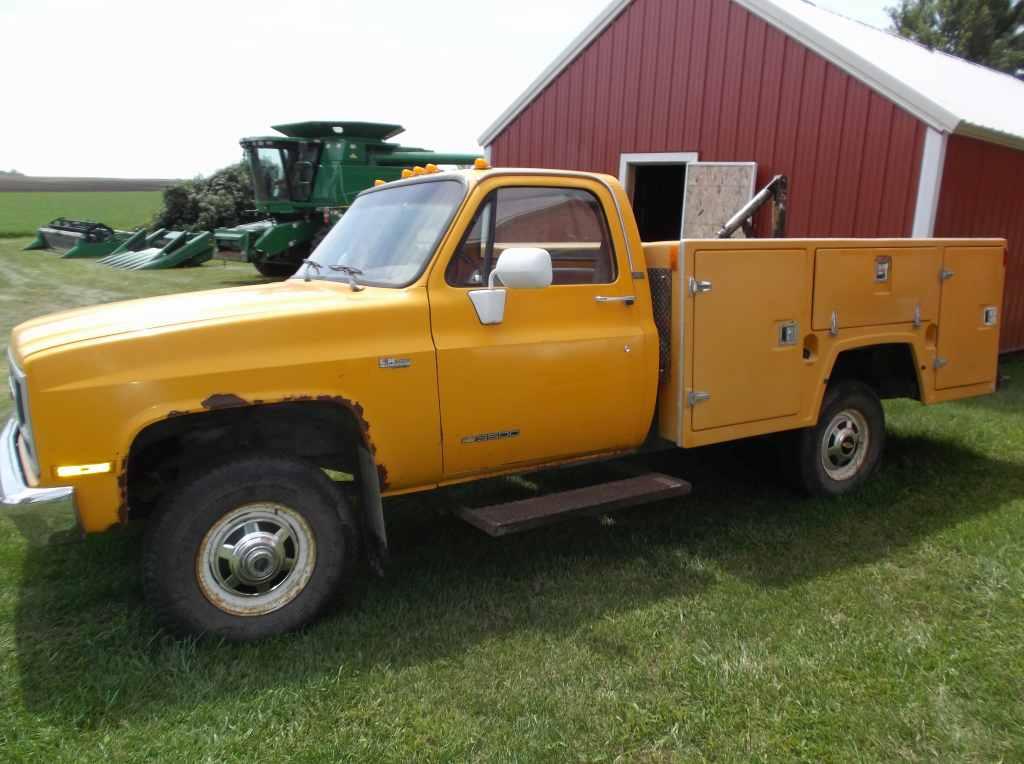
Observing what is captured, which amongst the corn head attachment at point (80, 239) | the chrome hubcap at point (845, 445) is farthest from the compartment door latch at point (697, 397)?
the corn head attachment at point (80, 239)

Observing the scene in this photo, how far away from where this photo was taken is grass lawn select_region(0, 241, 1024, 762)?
9.69ft

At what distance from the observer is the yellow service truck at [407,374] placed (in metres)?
3.27

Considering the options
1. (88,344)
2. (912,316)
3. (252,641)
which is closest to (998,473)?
(912,316)

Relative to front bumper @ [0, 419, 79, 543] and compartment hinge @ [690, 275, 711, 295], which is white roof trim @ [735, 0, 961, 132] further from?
front bumper @ [0, 419, 79, 543]

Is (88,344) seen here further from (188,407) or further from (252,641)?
(252,641)

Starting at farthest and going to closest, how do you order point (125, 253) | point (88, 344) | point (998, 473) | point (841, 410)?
point (125, 253), point (998, 473), point (841, 410), point (88, 344)

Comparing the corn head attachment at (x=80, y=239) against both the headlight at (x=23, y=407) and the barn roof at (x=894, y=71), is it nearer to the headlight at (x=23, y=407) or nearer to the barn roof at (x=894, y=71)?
the barn roof at (x=894, y=71)

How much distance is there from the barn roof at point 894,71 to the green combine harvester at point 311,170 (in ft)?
25.9

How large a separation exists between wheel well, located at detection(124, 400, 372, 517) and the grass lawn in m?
0.63

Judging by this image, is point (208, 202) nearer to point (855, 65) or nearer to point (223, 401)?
point (855, 65)

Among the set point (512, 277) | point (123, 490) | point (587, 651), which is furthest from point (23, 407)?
point (587, 651)

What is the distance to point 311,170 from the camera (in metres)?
20.9

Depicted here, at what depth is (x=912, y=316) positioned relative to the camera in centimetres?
529

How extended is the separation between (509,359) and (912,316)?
3.07 m
